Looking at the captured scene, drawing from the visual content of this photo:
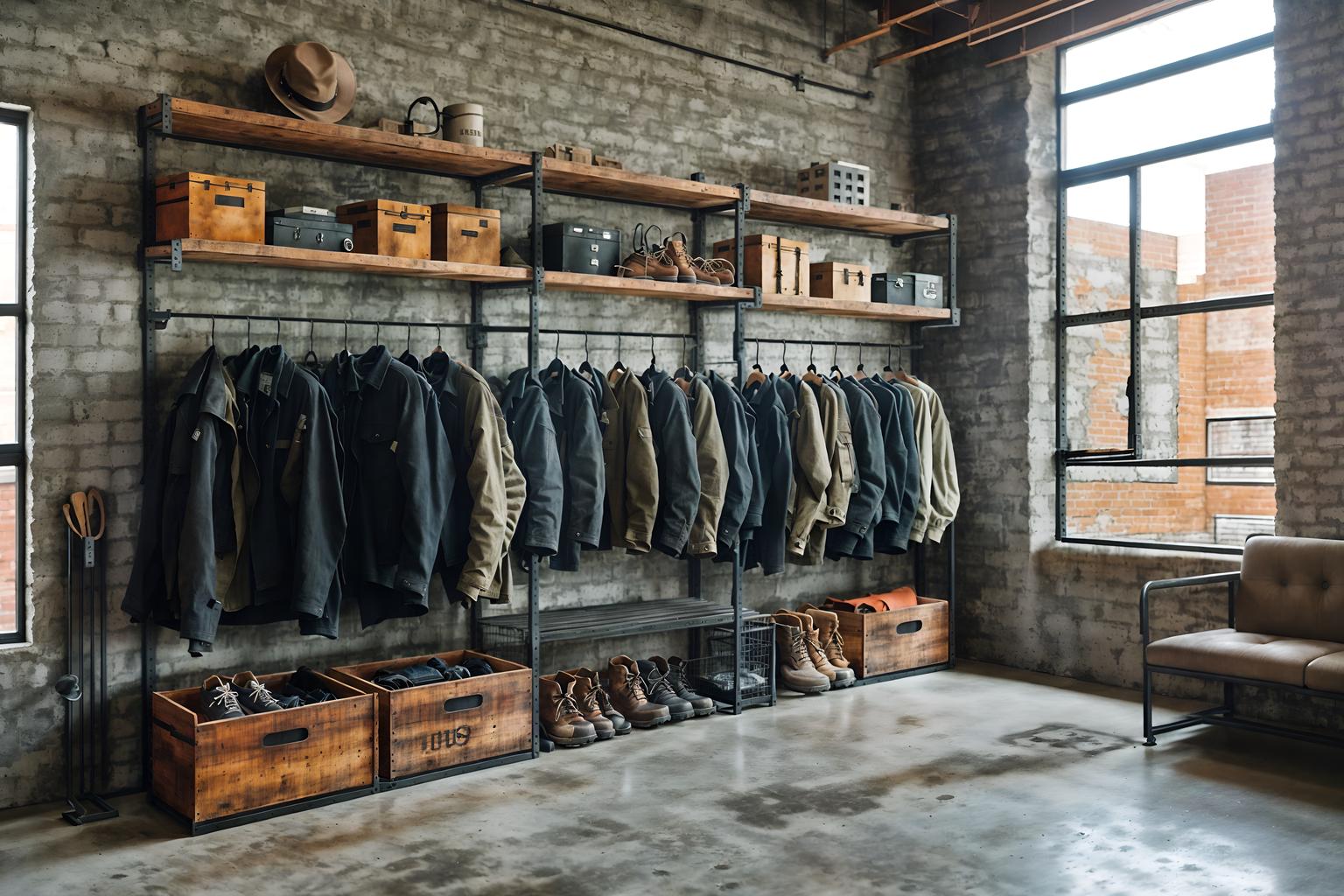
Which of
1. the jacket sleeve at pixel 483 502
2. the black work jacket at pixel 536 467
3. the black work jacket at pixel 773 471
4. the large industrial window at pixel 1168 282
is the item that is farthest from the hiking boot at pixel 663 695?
the large industrial window at pixel 1168 282

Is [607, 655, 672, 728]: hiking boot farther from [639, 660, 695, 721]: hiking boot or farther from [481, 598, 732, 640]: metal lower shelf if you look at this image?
[481, 598, 732, 640]: metal lower shelf

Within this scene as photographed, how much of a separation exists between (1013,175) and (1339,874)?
14.2ft

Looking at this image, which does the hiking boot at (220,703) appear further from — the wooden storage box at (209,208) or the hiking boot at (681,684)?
the hiking boot at (681,684)

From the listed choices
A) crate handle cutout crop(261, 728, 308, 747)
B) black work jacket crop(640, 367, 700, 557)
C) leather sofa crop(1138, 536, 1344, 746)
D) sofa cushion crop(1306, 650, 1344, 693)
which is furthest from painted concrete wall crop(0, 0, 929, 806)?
sofa cushion crop(1306, 650, 1344, 693)

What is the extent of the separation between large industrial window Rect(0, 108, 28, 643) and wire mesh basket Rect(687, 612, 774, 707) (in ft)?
9.91

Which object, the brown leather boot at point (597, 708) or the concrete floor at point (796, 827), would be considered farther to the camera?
the brown leather boot at point (597, 708)

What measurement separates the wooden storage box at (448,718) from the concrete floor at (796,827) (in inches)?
3.9

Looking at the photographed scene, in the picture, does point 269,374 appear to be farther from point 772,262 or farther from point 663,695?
point 772,262

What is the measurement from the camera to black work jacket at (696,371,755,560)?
5.75m

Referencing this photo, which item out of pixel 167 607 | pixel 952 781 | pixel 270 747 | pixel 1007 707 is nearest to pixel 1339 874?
pixel 952 781

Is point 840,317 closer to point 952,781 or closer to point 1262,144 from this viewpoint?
point 1262,144

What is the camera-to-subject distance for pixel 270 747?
168 inches

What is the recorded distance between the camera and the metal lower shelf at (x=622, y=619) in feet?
17.6

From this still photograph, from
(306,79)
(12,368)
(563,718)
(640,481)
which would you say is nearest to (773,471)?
(640,481)
